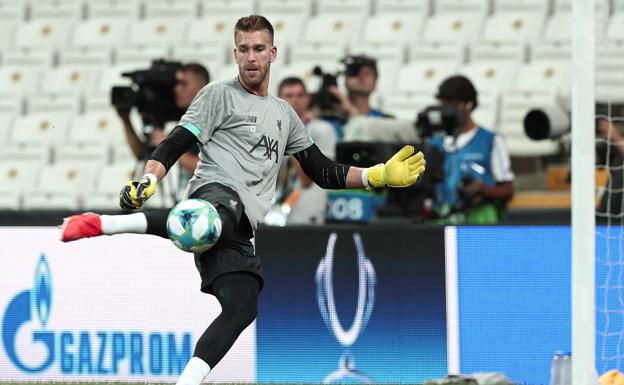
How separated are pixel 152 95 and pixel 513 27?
4.29m

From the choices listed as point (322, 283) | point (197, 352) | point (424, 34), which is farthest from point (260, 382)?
point (424, 34)

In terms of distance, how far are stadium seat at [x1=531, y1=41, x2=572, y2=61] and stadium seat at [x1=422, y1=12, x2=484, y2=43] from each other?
2.33ft

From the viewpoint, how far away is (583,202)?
7004mm

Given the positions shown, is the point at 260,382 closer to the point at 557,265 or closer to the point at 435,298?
the point at 435,298

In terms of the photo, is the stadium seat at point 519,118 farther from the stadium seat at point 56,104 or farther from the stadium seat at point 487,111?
the stadium seat at point 56,104

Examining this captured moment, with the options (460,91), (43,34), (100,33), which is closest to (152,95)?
(460,91)

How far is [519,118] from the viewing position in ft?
41.1

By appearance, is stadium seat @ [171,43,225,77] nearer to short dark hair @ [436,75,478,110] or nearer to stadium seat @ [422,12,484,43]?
stadium seat @ [422,12,484,43]

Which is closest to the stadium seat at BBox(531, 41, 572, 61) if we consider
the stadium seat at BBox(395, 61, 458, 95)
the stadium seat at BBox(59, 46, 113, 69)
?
the stadium seat at BBox(395, 61, 458, 95)

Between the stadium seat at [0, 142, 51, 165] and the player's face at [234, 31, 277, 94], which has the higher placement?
the stadium seat at [0, 142, 51, 165]

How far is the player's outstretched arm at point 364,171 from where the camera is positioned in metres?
7.02

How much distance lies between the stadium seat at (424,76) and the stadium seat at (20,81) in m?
4.18

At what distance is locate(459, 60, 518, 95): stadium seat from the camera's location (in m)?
13.0

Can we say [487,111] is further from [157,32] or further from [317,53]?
[157,32]
